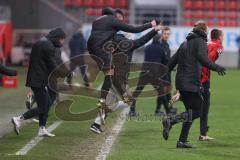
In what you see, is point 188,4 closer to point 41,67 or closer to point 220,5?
point 220,5

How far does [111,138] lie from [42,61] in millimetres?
1776

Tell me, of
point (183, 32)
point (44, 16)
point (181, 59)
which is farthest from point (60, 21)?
point (181, 59)

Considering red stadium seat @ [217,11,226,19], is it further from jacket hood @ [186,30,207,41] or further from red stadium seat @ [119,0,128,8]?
jacket hood @ [186,30,207,41]

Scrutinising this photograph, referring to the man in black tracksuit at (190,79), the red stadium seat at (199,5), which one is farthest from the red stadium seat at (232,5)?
the man in black tracksuit at (190,79)

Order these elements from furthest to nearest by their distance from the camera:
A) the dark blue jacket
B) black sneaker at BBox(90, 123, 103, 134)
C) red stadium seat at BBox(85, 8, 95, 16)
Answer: red stadium seat at BBox(85, 8, 95, 16)
the dark blue jacket
black sneaker at BBox(90, 123, 103, 134)

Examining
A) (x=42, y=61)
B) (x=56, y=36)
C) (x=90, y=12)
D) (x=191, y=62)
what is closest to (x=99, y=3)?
(x=90, y=12)

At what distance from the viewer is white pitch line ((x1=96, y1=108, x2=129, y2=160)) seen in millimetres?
11308

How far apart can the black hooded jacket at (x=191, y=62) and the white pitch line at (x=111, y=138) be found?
4.86 feet

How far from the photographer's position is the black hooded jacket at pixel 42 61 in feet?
43.2

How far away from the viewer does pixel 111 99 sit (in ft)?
53.2

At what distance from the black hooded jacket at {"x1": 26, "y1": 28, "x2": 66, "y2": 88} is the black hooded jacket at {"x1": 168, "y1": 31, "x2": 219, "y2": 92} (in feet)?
7.69

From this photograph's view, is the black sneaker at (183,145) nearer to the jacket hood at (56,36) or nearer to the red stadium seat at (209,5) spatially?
the jacket hood at (56,36)

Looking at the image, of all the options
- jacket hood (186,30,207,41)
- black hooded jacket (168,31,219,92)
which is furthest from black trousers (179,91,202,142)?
jacket hood (186,30,207,41)

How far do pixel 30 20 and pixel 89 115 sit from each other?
80.2 feet
